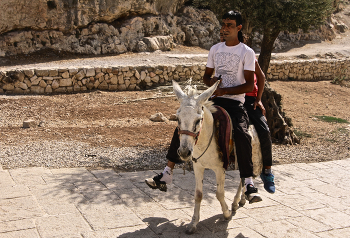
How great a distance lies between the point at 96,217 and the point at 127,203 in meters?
0.57

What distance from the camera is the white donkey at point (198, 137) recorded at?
331 centimetres

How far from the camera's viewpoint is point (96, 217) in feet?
14.0

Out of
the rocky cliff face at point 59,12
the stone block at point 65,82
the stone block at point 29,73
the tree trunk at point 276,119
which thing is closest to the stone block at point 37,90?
the stone block at point 29,73

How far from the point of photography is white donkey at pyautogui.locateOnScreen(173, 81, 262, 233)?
3309 mm

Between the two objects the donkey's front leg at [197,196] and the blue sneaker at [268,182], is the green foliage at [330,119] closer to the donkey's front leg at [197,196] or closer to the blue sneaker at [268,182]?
the blue sneaker at [268,182]

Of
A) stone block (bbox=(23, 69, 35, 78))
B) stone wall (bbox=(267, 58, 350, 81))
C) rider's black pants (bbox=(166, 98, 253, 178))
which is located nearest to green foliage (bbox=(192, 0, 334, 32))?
rider's black pants (bbox=(166, 98, 253, 178))

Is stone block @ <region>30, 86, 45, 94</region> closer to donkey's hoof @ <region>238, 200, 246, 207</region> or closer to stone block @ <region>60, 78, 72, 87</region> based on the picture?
stone block @ <region>60, 78, 72, 87</region>

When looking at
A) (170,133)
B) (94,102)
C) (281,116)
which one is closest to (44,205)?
(170,133)

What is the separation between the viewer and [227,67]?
13.5 feet

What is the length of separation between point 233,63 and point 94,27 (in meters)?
14.7

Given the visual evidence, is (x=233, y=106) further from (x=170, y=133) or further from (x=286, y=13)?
(x=286, y=13)

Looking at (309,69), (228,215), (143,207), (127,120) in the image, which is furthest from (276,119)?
(309,69)

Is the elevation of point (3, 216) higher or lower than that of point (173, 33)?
lower

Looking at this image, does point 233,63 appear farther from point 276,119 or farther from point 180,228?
point 276,119
